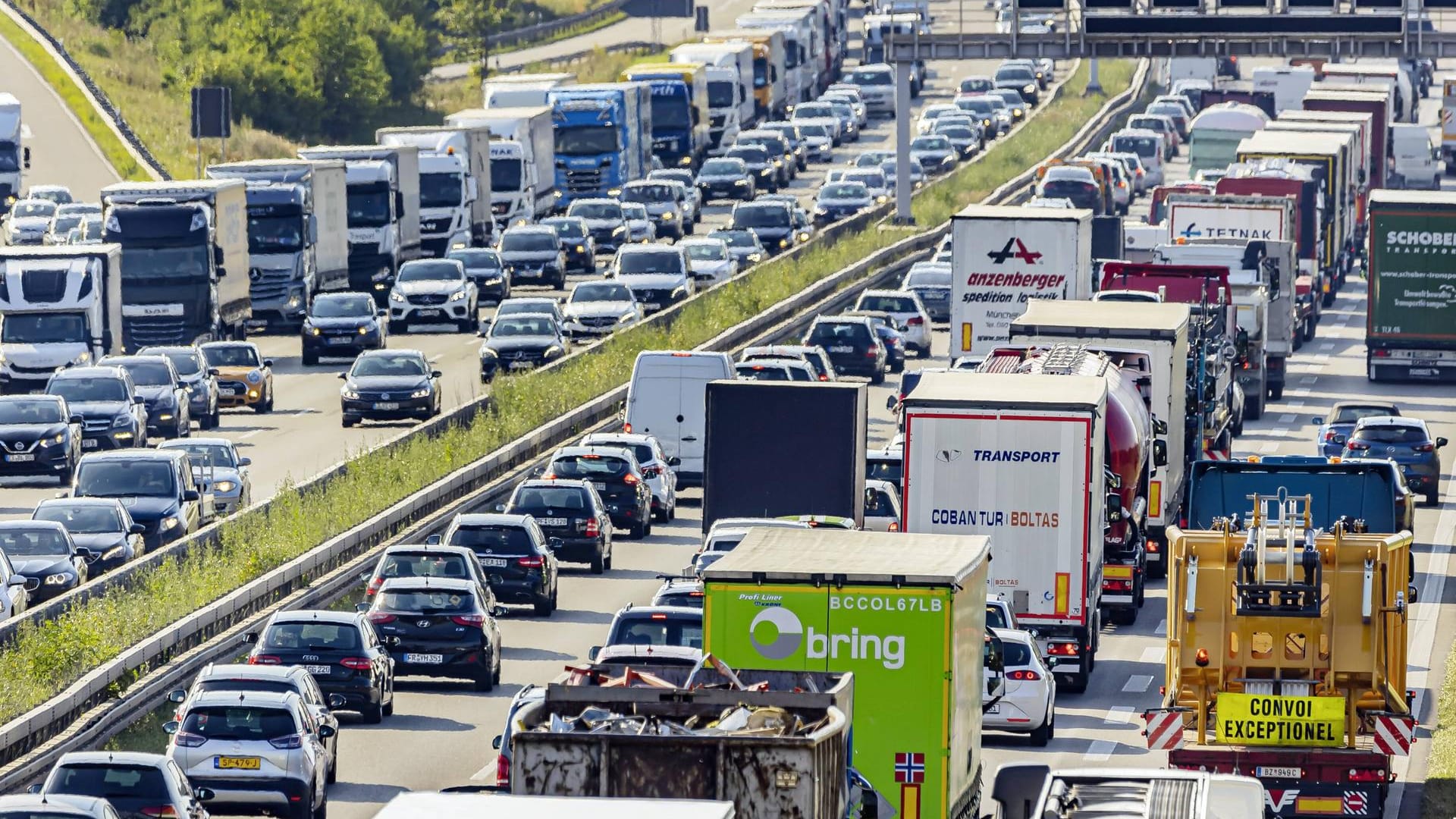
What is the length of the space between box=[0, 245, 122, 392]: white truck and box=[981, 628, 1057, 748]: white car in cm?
2648

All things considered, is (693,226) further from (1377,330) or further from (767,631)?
(767,631)

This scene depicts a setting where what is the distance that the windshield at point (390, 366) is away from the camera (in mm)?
51250

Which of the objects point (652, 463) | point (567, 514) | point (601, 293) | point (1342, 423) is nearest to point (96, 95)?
point (601, 293)

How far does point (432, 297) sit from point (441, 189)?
982cm

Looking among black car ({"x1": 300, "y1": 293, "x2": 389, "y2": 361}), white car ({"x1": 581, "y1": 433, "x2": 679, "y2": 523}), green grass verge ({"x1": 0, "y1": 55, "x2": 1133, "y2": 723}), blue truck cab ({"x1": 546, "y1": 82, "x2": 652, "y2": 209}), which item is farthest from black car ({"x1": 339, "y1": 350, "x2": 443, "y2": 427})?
blue truck cab ({"x1": 546, "y1": 82, "x2": 652, "y2": 209})

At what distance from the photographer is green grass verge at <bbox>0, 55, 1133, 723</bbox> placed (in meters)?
29.7

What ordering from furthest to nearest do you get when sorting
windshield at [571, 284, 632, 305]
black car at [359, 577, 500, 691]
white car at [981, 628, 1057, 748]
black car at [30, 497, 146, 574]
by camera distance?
windshield at [571, 284, 632, 305] < black car at [30, 497, 146, 574] < black car at [359, 577, 500, 691] < white car at [981, 628, 1057, 748]

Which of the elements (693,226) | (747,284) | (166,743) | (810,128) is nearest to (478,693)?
(166,743)

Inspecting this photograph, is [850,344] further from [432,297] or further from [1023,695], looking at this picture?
[1023,695]

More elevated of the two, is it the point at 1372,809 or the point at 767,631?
the point at 767,631

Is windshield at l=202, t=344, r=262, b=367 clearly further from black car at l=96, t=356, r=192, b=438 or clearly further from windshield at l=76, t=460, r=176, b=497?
windshield at l=76, t=460, r=176, b=497

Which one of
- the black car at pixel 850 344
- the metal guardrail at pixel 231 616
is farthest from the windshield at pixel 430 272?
the black car at pixel 850 344

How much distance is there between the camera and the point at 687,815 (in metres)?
13.3

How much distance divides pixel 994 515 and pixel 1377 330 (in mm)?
29599
